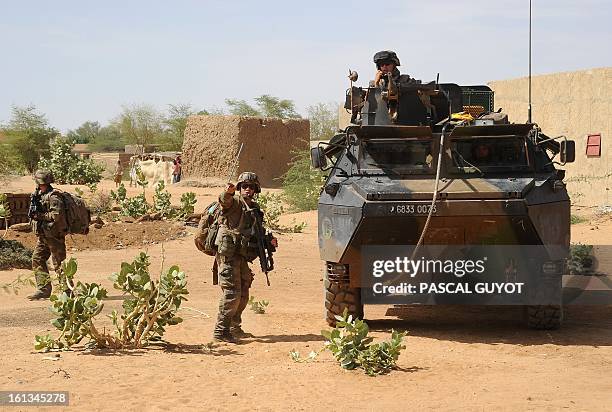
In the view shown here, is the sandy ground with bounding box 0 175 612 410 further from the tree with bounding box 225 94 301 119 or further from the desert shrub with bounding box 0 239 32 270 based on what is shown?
the tree with bounding box 225 94 301 119

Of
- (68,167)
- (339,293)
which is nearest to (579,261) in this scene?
(339,293)

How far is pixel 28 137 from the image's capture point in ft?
129

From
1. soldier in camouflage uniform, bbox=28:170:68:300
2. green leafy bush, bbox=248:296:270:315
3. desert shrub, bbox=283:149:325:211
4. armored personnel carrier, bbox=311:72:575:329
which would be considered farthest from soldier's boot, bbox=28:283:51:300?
desert shrub, bbox=283:149:325:211

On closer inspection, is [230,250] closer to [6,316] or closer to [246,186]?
[246,186]

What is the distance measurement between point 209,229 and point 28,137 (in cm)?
3320

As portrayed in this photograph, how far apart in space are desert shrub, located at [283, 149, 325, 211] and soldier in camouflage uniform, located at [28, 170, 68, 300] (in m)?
12.0

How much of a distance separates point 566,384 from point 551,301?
6.55 ft

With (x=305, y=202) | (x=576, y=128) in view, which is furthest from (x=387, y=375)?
(x=305, y=202)

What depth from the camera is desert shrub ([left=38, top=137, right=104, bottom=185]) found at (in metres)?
30.4

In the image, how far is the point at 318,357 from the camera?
722 cm

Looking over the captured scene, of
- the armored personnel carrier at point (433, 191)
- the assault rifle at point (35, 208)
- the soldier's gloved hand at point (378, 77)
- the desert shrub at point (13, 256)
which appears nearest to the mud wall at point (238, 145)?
the desert shrub at point (13, 256)

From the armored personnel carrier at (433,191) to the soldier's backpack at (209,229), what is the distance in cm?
95

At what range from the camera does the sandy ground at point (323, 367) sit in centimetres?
577

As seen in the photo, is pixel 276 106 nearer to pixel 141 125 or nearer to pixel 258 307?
pixel 141 125
